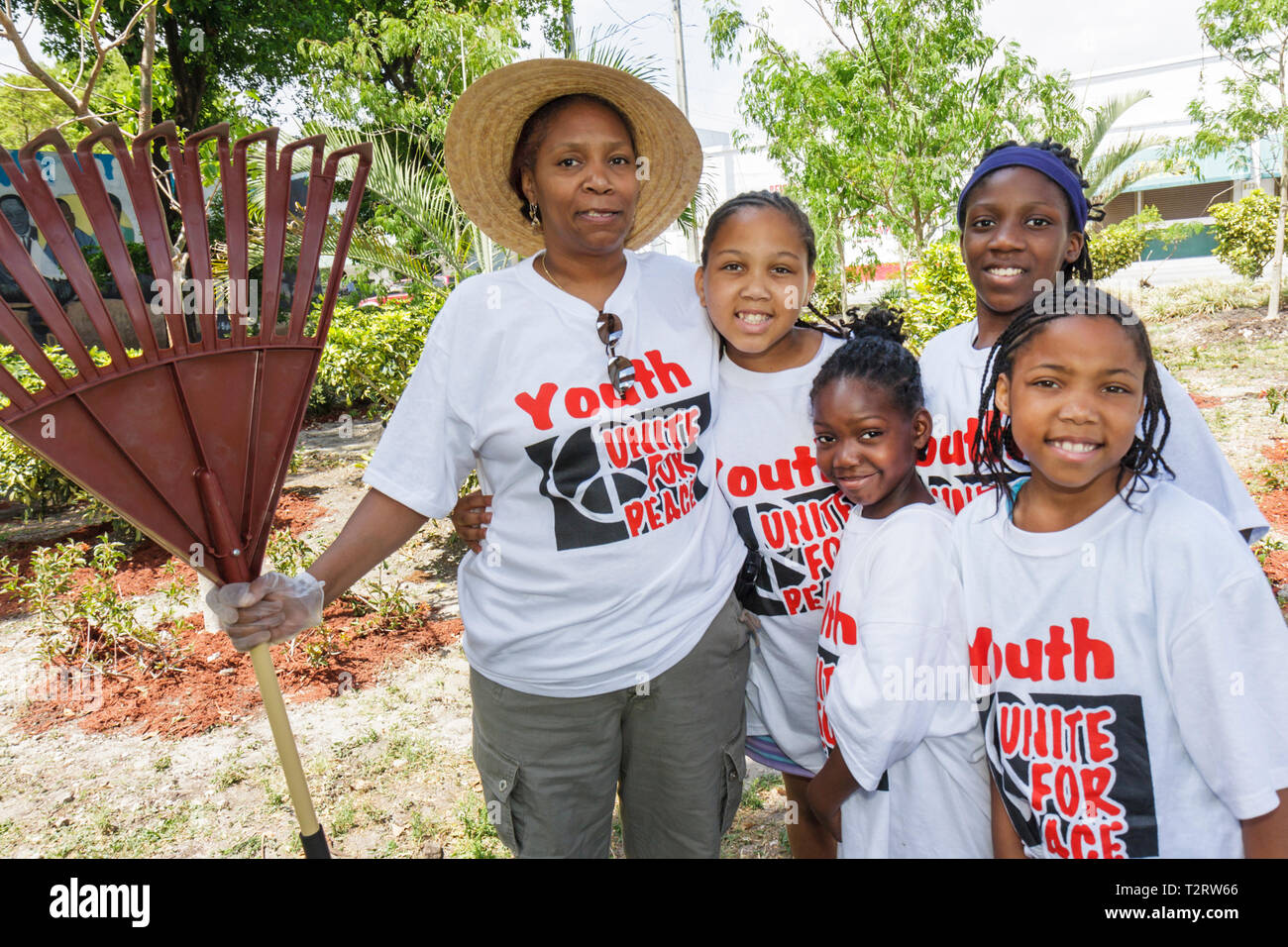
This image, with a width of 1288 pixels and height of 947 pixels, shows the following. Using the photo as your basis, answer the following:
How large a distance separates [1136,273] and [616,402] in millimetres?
19278

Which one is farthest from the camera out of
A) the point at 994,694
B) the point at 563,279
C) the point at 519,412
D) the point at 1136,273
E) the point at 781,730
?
the point at 1136,273

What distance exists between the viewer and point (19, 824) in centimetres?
307

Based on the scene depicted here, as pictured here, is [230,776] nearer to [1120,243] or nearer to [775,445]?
[775,445]

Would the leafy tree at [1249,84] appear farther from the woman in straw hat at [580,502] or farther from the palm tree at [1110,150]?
the woman in straw hat at [580,502]

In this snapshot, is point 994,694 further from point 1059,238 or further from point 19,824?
point 19,824

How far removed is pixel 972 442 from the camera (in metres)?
1.72

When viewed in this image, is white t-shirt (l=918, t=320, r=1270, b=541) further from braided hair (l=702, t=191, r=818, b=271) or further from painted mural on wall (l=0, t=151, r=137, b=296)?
painted mural on wall (l=0, t=151, r=137, b=296)

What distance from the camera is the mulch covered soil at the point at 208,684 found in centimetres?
375

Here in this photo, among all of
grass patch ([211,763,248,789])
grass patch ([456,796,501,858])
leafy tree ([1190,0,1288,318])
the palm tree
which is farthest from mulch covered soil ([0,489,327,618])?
leafy tree ([1190,0,1288,318])

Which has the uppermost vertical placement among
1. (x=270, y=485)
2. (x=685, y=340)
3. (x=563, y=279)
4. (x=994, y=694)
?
(x=563, y=279)

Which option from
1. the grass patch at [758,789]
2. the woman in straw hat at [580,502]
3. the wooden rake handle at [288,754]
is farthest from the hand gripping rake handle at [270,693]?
the grass patch at [758,789]

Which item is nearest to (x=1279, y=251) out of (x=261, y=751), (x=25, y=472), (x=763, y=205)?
(x=763, y=205)

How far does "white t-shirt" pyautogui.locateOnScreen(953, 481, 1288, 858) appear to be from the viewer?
127 centimetres

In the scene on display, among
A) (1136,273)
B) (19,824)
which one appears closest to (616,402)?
(19,824)
